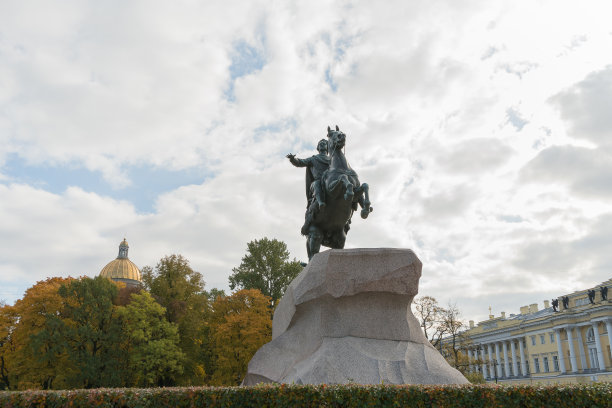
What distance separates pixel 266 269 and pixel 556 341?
5705 centimetres

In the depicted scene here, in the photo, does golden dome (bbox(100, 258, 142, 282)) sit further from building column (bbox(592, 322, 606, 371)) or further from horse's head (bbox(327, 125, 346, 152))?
horse's head (bbox(327, 125, 346, 152))

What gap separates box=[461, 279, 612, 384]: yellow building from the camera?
71188mm

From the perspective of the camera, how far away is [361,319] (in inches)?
393

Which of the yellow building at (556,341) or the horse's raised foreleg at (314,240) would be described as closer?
the horse's raised foreleg at (314,240)

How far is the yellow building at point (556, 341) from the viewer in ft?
234

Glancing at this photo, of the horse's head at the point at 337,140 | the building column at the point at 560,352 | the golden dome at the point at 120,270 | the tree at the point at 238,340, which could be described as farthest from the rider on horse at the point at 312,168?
the golden dome at the point at 120,270

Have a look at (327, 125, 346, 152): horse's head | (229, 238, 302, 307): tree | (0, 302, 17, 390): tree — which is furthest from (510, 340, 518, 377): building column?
(327, 125, 346, 152): horse's head

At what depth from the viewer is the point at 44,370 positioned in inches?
1283

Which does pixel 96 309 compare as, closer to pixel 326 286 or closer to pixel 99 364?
pixel 99 364

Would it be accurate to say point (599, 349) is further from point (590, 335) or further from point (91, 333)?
point (91, 333)

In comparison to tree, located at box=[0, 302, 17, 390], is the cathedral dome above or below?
above

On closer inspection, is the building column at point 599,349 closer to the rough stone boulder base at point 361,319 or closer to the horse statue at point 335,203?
the horse statue at point 335,203

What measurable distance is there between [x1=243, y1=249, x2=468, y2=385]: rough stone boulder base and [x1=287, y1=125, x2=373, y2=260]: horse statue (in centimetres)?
136

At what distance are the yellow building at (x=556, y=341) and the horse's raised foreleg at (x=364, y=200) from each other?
5886 cm
